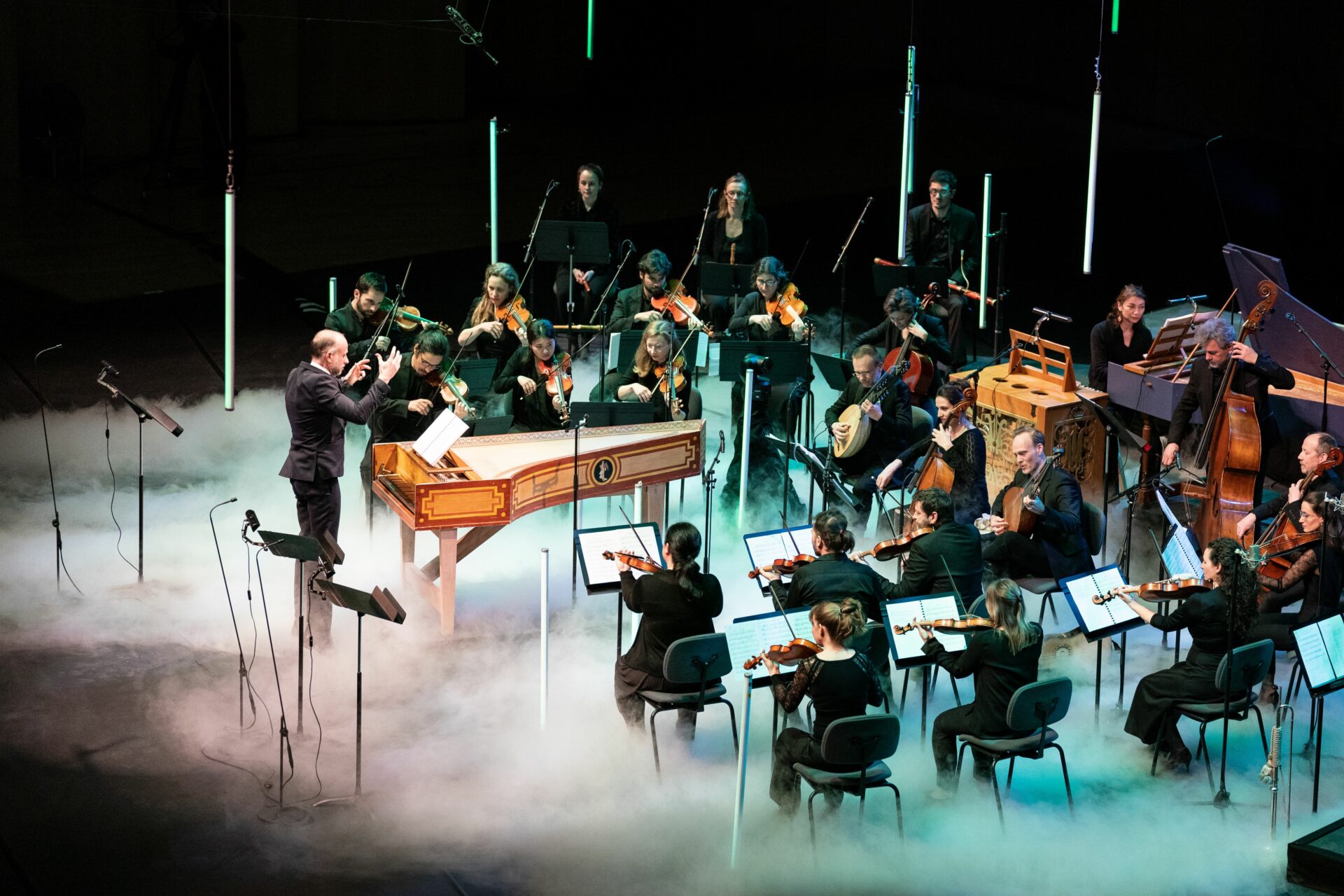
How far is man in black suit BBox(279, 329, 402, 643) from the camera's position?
26.4ft

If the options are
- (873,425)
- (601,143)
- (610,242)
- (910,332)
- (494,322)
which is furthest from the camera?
(601,143)

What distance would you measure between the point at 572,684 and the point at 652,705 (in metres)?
0.75

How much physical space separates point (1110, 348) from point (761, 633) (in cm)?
455

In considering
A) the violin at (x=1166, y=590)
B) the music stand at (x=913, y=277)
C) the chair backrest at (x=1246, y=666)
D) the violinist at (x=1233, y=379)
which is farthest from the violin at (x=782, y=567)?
the music stand at (x=913, y=277)

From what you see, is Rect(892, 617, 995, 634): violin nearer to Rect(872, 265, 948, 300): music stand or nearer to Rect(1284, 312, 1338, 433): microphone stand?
→ Rect(1284, 312, 1338, 433): microphone stand

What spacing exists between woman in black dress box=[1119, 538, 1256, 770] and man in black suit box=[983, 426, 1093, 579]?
102 centimetres

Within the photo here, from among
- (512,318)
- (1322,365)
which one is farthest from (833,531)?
(1322,365)

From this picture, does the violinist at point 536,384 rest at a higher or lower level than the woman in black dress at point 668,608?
higher

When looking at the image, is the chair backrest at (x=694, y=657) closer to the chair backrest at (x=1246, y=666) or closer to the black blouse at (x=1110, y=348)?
the chair backrest at (x=1246, y=666)

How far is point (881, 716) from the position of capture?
6.20 metres

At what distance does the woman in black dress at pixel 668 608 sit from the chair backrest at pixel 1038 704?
129 centimetres

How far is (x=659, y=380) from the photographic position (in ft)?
31.2

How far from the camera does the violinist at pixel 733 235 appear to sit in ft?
37.2

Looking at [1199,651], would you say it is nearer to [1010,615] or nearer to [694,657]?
[1010,615]
